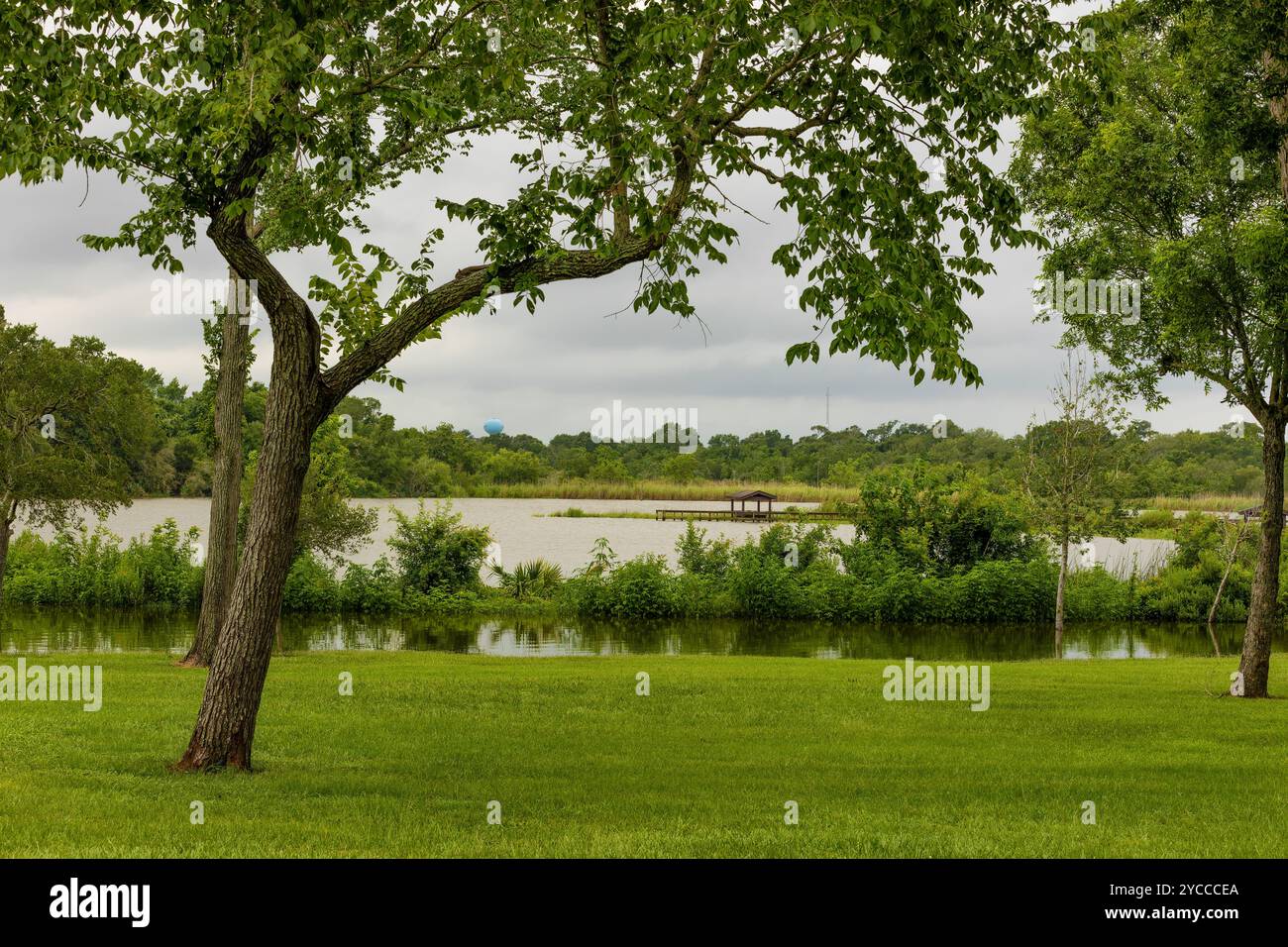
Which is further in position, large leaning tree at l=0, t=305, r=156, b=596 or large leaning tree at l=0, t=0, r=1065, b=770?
large leaning tree at l=0, t=305, r=156, b=596

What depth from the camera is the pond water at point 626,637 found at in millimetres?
26859

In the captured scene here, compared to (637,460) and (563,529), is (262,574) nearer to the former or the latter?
(563,529)

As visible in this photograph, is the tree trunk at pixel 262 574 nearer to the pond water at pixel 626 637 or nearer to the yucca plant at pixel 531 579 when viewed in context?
the pond water at pixel 626 637

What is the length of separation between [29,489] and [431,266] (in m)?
11.2

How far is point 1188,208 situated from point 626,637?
61.0 feet

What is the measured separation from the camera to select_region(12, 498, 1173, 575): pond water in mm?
42625

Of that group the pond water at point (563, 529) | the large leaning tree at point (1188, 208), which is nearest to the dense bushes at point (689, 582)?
the pond water at point (563, 529)

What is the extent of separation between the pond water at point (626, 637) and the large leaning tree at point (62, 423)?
18.9ft

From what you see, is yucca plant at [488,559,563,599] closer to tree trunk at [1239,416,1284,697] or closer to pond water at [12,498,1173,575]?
→ pond water at [12,498,1173,575]

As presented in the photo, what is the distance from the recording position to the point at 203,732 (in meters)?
9.71

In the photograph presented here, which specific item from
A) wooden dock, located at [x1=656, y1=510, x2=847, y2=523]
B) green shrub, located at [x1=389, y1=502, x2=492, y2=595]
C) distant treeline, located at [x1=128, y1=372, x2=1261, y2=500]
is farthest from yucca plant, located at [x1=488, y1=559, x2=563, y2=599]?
distant treeline, located at [x1=128, y1=372, x2=1261, y2=500]

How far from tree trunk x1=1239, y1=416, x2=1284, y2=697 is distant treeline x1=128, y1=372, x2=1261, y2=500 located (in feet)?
116
